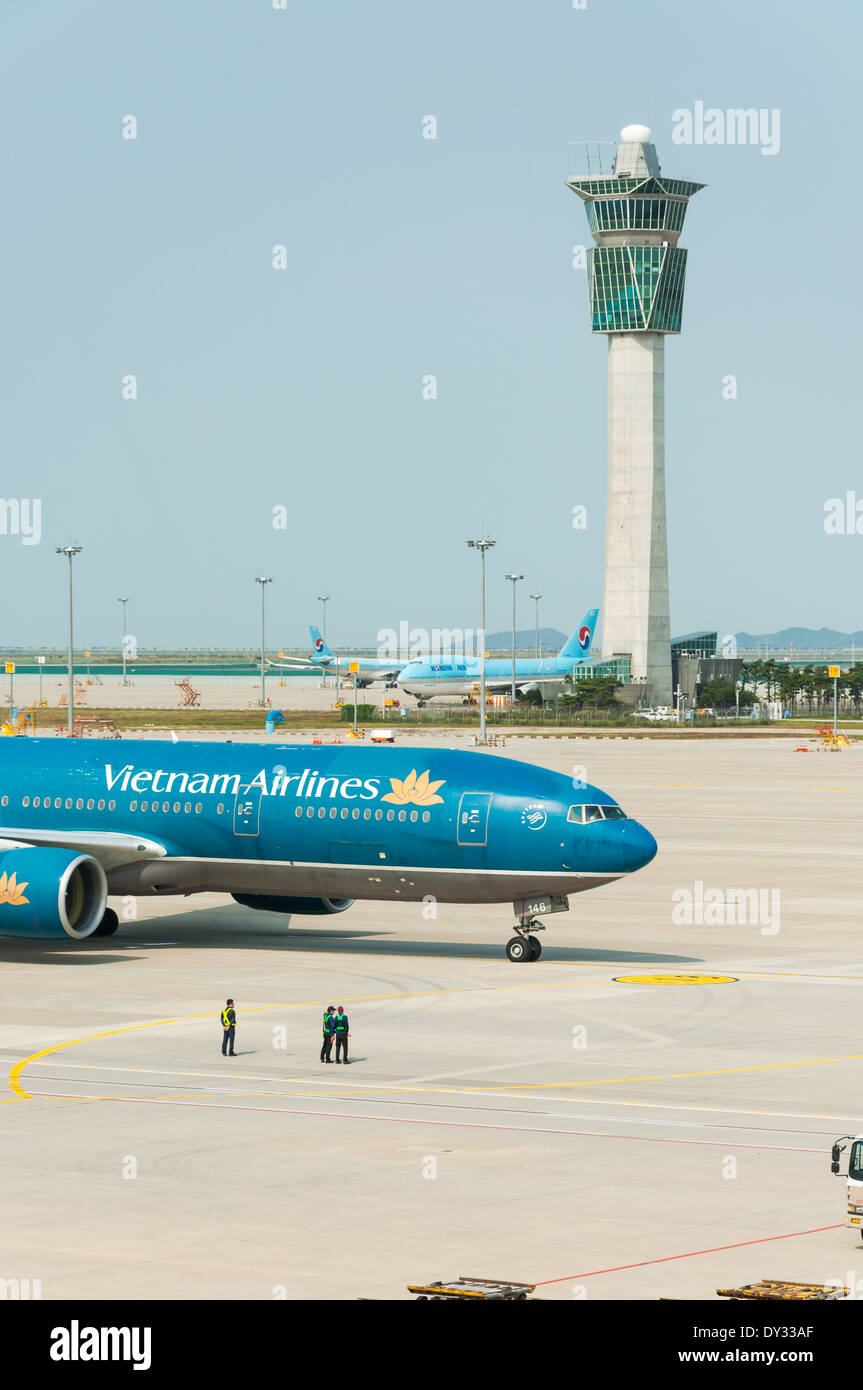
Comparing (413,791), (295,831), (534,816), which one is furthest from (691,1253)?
(295,831)

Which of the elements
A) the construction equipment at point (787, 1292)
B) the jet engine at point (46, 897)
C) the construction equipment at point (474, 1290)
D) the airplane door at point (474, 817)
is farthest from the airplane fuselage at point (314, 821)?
the construction equipment at point (474, 1290)

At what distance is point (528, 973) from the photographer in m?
44.4

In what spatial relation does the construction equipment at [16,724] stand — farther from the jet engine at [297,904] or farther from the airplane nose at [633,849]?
the airplane nose at [633,849]

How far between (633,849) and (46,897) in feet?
45.9

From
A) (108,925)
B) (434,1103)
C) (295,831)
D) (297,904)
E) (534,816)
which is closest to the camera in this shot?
(434,1103)

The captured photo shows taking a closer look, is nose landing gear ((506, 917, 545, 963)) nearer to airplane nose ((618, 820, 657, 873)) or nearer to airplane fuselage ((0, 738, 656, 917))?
airplane fuselage ((0, 738, 656, 917))

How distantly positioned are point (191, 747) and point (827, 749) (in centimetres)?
10059

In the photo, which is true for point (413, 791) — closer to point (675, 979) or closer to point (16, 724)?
point (675, 979)

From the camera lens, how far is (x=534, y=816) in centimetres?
4459

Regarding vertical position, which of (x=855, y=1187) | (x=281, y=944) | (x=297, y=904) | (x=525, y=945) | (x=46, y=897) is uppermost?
(x=46, y=897)

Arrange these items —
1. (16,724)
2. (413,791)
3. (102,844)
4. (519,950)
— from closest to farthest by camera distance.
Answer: (519,950) < (413,791) < (102,844) < (16,724)

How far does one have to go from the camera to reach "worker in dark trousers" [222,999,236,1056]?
111ft

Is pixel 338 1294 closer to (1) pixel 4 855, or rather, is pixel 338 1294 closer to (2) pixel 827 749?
(1) pixel 4 855
